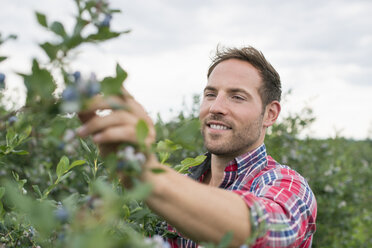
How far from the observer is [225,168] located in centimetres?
203

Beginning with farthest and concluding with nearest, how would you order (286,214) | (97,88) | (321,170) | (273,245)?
(321,170) → (286,214) → (273,245) → (97,88)

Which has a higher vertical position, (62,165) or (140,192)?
(140,192)

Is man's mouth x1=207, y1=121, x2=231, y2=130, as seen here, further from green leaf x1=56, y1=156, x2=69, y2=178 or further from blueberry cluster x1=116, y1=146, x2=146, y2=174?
blueberry cluster x1=116, y1=146, x2=146, y2=174

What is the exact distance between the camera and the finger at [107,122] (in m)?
0.73

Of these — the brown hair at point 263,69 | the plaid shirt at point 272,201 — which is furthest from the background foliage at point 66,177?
the brown hair at point 263,69

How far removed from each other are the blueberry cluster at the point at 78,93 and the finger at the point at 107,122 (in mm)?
128

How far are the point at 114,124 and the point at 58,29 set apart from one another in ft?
0.62

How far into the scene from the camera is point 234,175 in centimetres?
202

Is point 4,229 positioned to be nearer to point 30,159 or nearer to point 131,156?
point 131,156

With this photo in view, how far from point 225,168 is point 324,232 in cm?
293

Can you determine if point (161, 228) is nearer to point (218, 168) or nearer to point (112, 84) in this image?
point (218, 168)

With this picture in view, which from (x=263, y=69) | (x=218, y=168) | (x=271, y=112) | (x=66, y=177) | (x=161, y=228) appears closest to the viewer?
(x=161, y=228)

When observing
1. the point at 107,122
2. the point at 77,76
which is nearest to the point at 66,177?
the point at 107,122

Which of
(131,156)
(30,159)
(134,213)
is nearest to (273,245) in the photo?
(134,213)
